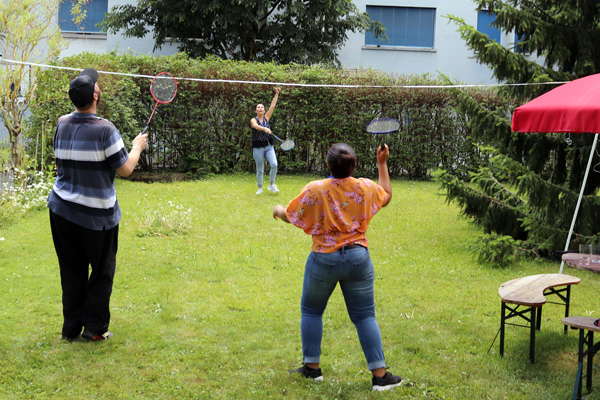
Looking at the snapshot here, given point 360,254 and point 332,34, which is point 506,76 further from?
point 332,34

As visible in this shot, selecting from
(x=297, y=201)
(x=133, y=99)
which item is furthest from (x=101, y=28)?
(x=297, y=201)

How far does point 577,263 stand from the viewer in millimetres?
4996

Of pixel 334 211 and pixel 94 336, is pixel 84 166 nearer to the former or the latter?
pixel 94 336

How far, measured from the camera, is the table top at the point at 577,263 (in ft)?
15.9

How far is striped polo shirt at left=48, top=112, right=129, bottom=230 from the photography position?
15.3 feet

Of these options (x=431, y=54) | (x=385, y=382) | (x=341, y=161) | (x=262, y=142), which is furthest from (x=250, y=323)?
(x=431, y=54)

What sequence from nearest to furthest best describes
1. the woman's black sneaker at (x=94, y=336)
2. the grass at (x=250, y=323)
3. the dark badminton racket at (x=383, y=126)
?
the grass at (x=250, y=323), the dark badminton racket at (x=383, y=126), the woman's black sneaker at (x=94, y=336)

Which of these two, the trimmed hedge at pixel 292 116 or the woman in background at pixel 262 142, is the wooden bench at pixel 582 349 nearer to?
the woman in background at pixel 262 142

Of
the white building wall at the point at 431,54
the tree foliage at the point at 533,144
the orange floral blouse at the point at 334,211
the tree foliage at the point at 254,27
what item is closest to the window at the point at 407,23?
the white building wall at the point at 431,54

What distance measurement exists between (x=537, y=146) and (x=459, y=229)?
2.26 metres

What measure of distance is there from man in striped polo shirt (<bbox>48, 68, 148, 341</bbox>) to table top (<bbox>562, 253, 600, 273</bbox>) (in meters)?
3.77

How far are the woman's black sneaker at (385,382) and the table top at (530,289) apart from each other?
1209 mm

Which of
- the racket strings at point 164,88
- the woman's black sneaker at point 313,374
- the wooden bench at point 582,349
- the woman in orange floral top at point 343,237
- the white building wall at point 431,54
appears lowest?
the woman's black sneaker at point 313,374

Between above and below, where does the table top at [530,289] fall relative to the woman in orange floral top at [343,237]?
below
